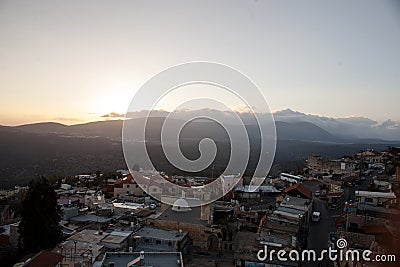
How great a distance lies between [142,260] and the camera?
453 centimetres

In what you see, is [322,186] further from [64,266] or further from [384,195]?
[64,266]

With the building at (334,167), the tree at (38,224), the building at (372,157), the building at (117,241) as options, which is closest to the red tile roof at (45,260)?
the building at (117,241)

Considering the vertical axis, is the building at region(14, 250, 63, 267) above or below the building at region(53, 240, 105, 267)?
above

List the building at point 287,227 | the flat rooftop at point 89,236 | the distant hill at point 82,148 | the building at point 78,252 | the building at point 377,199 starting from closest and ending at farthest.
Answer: the building at point 78,252 < the flat rooftop at point 89,236 < the building at point 287,227 < the building at point 377,199 < the distant hill at point 82,148

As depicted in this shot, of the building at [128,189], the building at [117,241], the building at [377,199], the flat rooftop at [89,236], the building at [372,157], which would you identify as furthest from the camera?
the building at [372,157]

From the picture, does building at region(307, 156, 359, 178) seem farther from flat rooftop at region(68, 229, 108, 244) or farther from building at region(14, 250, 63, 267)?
Result: building at region(14, 250, 63, 267)

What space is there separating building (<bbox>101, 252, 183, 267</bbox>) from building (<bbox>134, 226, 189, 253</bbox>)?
136 cm

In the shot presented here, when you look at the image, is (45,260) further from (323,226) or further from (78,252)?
(323,226)

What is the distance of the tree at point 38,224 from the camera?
20.5ft

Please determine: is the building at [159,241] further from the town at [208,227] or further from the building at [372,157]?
the building at [372,157]

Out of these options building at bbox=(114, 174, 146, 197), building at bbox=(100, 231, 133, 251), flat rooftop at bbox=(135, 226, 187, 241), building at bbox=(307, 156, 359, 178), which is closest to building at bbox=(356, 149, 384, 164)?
building at bbox=(307, 156, 359, 178)

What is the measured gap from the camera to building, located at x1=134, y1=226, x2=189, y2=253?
6363 mm

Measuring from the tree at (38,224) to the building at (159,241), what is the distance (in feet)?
4.61

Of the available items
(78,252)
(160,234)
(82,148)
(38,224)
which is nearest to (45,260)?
(78,252)
